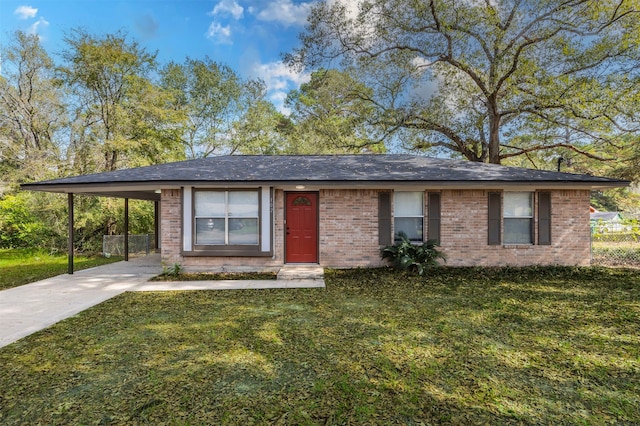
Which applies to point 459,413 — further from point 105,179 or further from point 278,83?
point 278,83

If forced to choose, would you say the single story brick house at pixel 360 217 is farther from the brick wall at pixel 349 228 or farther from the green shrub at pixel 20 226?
the green shrub at pixel 20 226

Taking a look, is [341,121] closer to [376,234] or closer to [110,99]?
[376,234]

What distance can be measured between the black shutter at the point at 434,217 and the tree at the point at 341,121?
845 centimetres

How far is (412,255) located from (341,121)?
12.6m

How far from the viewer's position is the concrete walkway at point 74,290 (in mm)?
4973

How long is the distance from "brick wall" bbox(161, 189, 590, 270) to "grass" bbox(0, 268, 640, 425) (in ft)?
9.57

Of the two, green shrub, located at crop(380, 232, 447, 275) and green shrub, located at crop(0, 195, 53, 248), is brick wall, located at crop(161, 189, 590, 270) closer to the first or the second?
green shrub, located at crop(380, 232, 447, 275)

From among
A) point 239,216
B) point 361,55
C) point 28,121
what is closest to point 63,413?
point 239,216

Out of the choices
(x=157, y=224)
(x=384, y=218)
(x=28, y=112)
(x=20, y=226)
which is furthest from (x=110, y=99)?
(x=384, y=218)

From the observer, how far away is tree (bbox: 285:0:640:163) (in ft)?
40.4

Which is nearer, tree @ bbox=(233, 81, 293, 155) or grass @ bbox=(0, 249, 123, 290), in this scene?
grass @ bbox=(0, 249, 123, 290)

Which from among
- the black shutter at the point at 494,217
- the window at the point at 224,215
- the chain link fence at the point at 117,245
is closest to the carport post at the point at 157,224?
the chain link fence at the point at 117,245

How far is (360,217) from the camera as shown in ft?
30.0

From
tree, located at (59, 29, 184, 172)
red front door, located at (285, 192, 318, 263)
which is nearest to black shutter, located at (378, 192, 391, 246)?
red front door, located at (285, 192, 318, 263)
